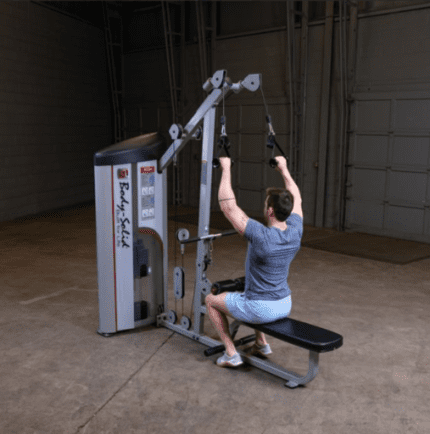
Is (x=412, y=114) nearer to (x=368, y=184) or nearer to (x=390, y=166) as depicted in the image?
(x=390, y=166)

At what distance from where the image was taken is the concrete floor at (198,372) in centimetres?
305

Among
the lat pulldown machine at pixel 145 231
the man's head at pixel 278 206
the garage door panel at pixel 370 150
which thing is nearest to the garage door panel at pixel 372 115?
the garage door panel at pixel 370 150

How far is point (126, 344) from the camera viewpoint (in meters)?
4.17

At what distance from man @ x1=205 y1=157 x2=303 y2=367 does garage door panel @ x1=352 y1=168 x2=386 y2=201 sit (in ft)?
18.3

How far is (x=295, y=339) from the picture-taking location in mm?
3266

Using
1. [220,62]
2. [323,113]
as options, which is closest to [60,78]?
[220,62]

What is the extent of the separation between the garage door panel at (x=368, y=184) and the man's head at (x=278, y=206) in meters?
5.88

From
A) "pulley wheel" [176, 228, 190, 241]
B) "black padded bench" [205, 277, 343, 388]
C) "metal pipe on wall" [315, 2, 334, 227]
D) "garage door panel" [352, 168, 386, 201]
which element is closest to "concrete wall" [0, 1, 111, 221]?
"metal pipe on wall" [315, 2, 334, 227]

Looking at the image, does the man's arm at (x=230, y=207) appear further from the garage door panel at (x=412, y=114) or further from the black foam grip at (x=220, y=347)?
the garage door panel at (x=412, y=114)

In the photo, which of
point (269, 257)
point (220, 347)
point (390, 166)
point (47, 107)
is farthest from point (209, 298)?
point (47, 107)

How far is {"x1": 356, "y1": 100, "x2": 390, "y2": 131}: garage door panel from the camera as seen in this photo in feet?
28.1

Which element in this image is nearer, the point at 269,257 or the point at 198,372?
the point at 269,257

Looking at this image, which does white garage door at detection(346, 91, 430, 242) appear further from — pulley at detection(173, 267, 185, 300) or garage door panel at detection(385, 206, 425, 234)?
pulley at detection(173, 267, 185, 300)

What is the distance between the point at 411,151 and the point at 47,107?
7135 mm
